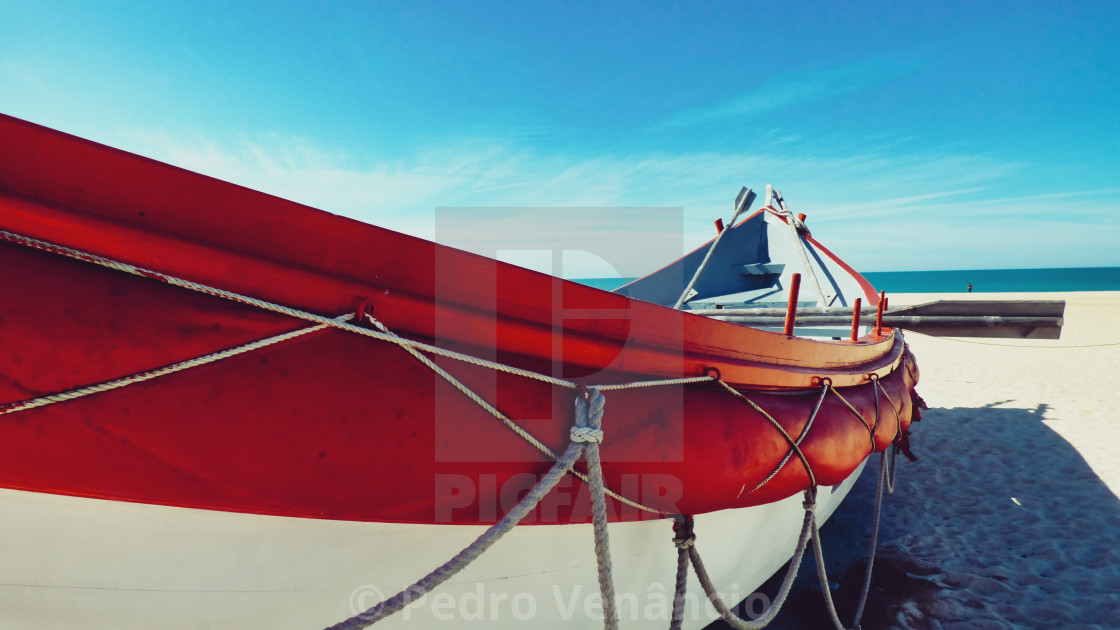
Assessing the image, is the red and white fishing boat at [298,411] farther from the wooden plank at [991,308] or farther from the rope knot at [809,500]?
the wooden plank at [991,308]

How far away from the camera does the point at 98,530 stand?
949mm

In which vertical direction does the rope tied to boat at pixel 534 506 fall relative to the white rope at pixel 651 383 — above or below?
below

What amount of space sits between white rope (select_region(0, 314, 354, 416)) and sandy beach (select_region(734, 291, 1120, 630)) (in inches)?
111

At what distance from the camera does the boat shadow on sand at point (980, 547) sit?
2461mm

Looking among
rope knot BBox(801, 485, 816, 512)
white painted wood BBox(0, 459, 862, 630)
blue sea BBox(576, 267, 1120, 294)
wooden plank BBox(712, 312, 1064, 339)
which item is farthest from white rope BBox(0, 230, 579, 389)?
blue sea BBox(576, 267, 1120, 294)

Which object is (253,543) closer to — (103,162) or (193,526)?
(193,526)

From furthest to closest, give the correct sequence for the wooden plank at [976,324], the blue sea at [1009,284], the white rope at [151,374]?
the blue sea at [1009,284] → the wooden plank at [976,324] → the white rope at [151,374]

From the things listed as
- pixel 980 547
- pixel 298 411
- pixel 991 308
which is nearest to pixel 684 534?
pixel 298 411

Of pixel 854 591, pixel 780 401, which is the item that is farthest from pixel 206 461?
pixel 854 591

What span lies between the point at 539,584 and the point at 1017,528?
3.69 meters

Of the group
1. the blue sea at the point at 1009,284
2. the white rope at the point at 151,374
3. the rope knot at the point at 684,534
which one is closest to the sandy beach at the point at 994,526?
Result: the rope knot at the point at 684,534

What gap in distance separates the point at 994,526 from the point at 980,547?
0.37 m

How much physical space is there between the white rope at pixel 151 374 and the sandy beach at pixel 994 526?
2.81 metres

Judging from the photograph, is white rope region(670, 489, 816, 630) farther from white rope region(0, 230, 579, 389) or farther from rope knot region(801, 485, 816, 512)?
white rope region(0, 230, 579, 389)
